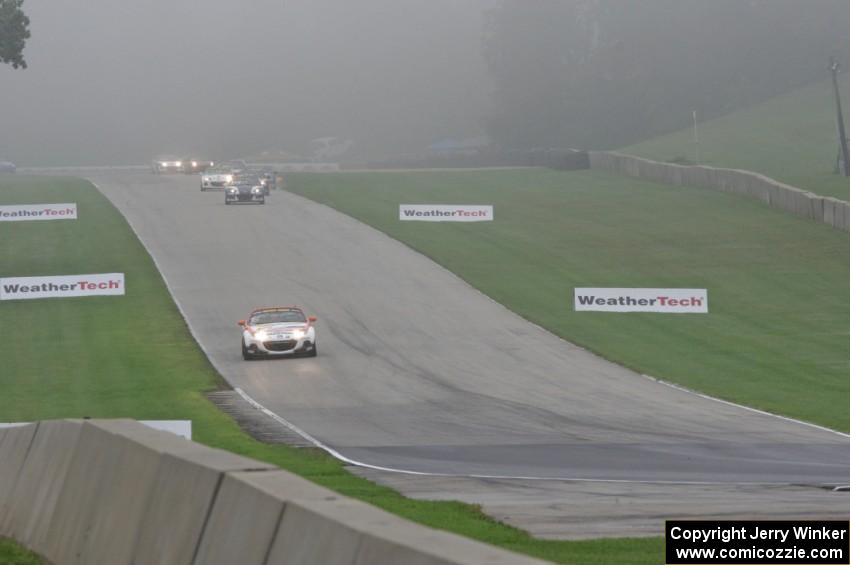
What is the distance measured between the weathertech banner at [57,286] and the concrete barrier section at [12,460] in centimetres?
3280

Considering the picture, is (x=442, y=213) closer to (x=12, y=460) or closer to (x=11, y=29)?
(x=11, y=29)

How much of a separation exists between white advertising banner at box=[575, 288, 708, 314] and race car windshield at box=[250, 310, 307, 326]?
10158 millimetres

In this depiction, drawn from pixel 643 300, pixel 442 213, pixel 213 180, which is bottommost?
pixel 643 300

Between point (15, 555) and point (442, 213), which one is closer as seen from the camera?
point (15, 555)

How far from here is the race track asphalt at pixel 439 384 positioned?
829 inches

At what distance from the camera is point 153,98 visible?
16288 centimetres

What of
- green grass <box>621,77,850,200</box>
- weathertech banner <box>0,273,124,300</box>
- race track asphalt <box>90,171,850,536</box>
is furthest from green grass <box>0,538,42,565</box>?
green grass <box>621,77,850,200</box>

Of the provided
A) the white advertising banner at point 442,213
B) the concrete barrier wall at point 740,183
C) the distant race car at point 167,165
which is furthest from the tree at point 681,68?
the white advertising banner at point 442,213

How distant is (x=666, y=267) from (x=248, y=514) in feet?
145

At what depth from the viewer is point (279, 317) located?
1404 inches

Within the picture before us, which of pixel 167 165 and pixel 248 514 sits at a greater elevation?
pixel 167 165

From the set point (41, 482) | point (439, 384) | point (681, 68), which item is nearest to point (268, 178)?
point (439, 384)

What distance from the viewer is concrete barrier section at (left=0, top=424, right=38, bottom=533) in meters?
11.2

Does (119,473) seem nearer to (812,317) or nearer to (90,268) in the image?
(812,317)
